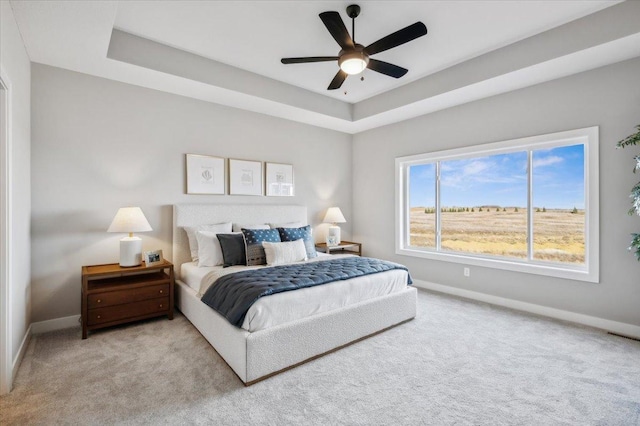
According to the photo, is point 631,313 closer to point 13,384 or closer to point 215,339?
point 215,339

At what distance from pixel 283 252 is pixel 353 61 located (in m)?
2.09

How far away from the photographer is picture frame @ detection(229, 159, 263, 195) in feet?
14.2

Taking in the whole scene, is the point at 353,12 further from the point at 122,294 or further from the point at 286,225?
the point at 122,294

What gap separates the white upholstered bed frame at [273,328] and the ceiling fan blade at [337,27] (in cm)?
227

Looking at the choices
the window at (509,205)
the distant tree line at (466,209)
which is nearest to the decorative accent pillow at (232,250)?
the window at (509,205)

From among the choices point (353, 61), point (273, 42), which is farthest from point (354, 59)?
point (273, 42)

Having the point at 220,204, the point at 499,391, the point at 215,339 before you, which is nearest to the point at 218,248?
the point at 220,204

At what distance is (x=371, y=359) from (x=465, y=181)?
10.1 ft

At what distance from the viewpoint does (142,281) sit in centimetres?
326

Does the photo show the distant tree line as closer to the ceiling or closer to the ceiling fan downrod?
the ceiling

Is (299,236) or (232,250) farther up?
(299,236)

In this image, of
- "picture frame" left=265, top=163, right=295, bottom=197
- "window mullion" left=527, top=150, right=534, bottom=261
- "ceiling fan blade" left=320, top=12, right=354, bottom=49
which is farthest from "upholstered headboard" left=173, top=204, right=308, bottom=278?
"window mullion" left=527, top=150, right=534, bottom=261

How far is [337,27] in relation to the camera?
2.34 metres

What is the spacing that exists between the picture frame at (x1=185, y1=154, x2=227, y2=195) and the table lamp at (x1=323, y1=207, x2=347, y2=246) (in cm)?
183
